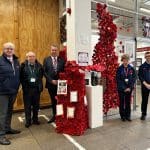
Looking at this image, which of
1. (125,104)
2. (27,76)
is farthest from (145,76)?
(27,76)

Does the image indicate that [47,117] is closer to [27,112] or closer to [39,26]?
[27,112]

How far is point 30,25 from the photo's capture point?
618 centimetres

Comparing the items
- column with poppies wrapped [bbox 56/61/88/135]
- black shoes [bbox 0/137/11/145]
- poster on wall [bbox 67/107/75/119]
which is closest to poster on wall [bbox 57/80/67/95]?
column with poppies wrapped [bbox 56/61/88/135]

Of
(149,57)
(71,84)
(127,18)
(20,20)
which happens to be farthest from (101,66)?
(20,20)

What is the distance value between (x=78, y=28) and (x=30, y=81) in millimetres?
1386

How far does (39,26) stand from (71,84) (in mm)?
2628

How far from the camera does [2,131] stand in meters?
3.95

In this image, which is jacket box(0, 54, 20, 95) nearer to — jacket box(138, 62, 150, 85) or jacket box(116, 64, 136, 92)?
jacket box(116, 64, 136, 92)

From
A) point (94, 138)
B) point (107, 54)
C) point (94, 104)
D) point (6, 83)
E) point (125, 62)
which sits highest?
point (107, 54)

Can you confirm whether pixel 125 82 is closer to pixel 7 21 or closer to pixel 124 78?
pixel 124 78

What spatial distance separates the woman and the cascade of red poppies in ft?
0.47

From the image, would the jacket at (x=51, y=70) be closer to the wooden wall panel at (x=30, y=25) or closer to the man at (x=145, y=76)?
the wooden wall panel at (x=30, y=25)

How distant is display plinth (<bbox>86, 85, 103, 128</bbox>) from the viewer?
4.55m

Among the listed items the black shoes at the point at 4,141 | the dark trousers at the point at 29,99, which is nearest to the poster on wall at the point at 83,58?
the dark trousers at the point at 29,99
